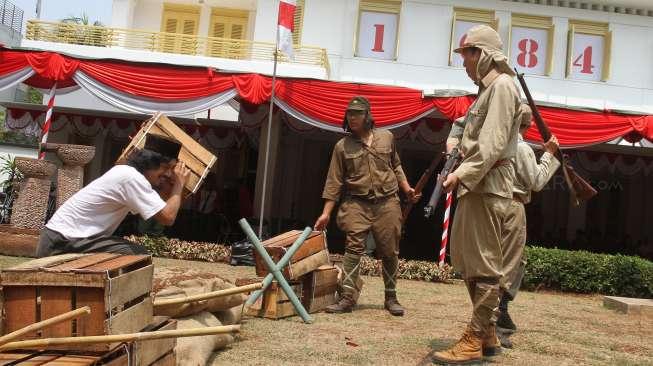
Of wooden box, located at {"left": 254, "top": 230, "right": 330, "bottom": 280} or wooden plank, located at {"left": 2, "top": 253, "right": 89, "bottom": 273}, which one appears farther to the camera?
wooden box, located at {"left": 254, "top": 230, "right": 330, "bottom": 280}

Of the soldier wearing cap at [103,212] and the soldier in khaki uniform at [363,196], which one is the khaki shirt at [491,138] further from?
the soldier wearing cap at [103,212]

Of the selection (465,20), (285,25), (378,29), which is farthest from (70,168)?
(465,20)

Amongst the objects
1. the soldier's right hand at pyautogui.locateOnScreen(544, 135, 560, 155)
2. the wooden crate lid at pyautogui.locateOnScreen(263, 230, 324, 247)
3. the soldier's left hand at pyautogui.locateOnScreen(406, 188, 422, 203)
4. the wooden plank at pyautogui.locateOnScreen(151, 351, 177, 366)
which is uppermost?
the soldier's right hand at pyautogui.locateOnScreen(544, 135, 560, 155)

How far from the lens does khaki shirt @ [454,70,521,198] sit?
3.38m

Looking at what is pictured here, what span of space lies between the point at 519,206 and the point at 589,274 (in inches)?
205

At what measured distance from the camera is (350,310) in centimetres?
529

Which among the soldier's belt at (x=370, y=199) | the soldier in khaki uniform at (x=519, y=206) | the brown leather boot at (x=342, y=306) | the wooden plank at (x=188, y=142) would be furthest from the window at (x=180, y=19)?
the soldier in khaki uniform at (x=519, y=206)

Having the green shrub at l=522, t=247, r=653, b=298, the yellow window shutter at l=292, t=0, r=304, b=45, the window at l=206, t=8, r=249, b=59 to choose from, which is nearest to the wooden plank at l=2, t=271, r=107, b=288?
the green shrub at l=522, t=247, r=653, b=298

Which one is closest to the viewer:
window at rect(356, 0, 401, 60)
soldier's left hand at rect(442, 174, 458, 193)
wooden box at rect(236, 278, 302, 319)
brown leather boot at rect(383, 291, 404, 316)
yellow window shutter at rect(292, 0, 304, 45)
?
soldier's left hand at rect(442, 174, 458, 193)

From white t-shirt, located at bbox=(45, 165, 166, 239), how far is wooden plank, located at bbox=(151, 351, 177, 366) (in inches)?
30.7

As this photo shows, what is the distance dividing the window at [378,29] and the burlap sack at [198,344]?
1413 centimetres

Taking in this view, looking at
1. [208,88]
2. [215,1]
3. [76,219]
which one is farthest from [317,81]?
[215,1]

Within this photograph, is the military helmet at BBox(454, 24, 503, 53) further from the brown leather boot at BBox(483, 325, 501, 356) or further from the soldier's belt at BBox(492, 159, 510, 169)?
the brown leather boot at BBox(483, 325, 501, 356)

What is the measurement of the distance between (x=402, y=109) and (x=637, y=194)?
10398mm
